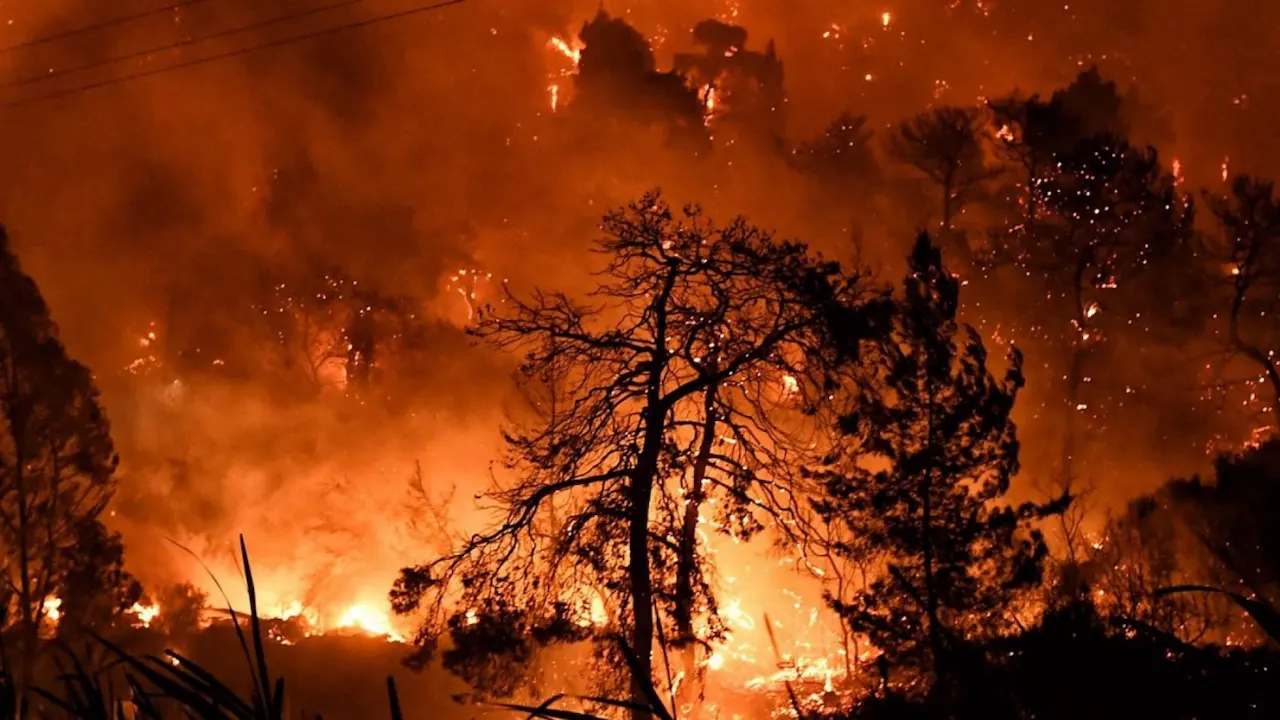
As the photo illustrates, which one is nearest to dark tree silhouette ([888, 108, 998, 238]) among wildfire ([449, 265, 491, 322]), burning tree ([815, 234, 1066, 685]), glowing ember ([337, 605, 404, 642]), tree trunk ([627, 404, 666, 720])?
burning tree ([815, 234, 1066, 685])

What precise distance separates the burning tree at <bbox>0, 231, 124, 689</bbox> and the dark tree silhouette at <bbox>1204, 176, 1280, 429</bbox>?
26561 millimetres

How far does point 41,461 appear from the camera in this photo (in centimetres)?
1945

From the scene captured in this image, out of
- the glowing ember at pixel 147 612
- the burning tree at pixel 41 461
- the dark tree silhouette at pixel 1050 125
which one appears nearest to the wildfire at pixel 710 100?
the dark tree silhouette at pixel 1050 125

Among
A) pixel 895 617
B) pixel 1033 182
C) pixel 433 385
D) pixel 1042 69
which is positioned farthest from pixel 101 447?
pixel 1042 69

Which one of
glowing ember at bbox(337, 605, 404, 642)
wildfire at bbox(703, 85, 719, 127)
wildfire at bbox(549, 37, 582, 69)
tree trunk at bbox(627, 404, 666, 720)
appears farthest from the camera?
wildfire at bbox(549, 37, 582, 69)

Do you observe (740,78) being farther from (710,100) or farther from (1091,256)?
(1091,256)

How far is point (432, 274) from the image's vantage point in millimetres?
33594

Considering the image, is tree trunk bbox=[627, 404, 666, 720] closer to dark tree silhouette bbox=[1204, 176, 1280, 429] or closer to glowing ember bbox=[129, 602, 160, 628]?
dark tree silhouette bbox=[1204, 176, 1280, 429]

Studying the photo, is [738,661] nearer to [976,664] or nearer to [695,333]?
[695,333]

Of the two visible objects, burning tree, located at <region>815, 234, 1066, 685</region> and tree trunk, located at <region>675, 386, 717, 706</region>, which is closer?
tree trunk, located at <region>675, 386, 717, 706</region>

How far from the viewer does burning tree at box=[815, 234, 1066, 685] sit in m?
12.2

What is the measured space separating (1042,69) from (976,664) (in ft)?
91.0

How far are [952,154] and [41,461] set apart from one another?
80.9ft

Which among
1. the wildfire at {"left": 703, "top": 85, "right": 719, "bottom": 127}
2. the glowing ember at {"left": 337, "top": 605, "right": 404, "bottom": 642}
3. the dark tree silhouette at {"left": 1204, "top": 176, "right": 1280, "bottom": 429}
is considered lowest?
the glowing ember at {"left": 337, "top": 605, "right": 404, "bottom": 642}
